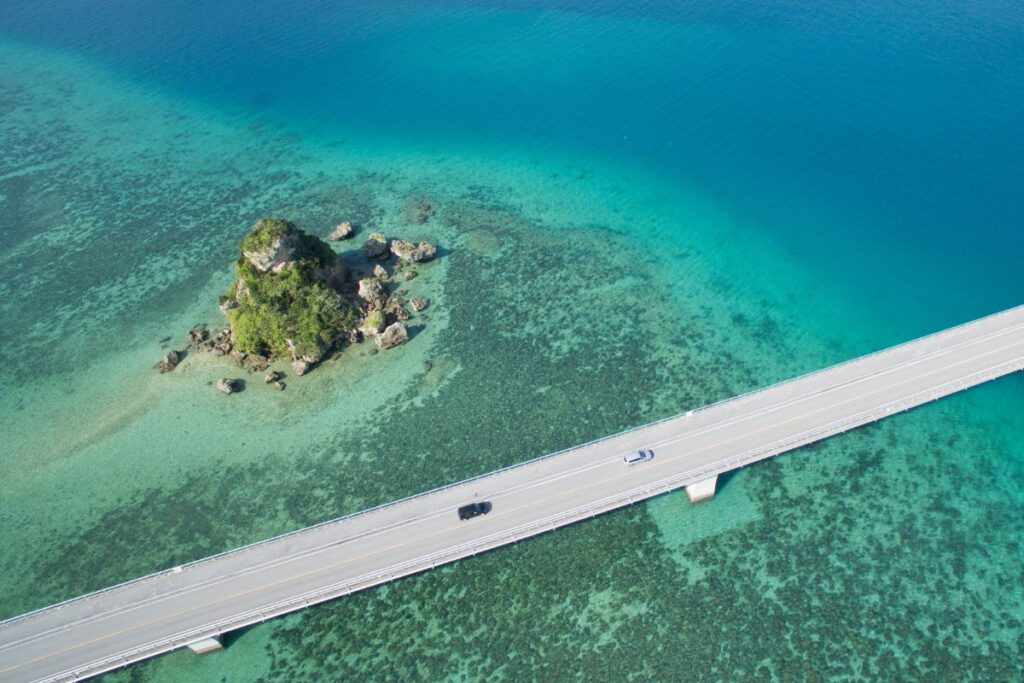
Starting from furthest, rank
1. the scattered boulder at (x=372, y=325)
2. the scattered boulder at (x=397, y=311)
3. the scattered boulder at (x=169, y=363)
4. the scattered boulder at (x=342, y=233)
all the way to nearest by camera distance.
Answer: the scattered boulder at (x=342, y=233) < the scattered boulder at (x=397, y=311) < the scattered boulder at (x=372, y=325) < the scattered boulder at (x=169, y=363)

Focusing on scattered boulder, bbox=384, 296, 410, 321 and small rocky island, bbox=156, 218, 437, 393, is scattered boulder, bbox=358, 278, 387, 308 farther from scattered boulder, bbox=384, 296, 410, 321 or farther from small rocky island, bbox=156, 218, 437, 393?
scattered boulder, bbox=384, 296, 410, 321

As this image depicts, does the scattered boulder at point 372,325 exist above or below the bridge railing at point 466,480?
above

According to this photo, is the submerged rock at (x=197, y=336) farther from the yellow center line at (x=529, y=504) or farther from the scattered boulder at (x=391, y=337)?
the yellow center line at (x=529, y=504)

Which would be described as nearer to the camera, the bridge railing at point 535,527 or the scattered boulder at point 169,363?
the bridge railing at point 535,527

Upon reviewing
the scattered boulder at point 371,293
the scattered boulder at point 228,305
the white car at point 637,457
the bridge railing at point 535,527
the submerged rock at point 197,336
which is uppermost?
the scattered boulder at point 228,305

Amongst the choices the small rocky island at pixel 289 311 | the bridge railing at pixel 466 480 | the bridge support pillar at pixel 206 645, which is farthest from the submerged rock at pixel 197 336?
the bridge support pillar at pixel 206 645

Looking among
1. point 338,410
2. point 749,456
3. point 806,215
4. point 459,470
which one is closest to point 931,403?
point 749,456

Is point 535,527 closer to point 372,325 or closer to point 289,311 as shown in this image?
point 372,325
